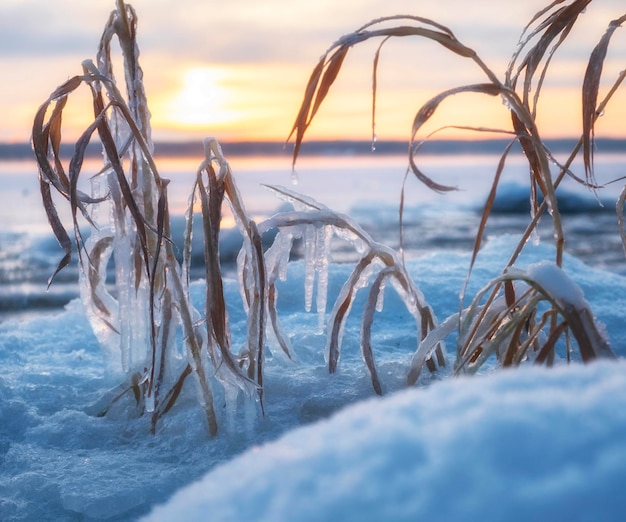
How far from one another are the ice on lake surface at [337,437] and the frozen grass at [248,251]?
80 mm

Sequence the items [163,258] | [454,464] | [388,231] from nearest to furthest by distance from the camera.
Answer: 1. [454,464]
2. [163,258]
3. [388,231]

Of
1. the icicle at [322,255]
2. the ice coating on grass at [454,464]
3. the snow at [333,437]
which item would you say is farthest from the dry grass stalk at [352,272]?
the ice coating on grass at [454,464]

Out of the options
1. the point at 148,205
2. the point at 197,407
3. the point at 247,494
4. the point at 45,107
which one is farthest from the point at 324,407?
the point at 247,494

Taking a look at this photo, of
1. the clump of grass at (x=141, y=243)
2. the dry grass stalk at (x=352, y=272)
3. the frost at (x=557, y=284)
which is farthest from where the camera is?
the dry grass stalk at (x=352, y=272)

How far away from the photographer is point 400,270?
4.94ft

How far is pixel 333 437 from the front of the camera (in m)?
0.65

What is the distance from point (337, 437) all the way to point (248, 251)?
2.57ft

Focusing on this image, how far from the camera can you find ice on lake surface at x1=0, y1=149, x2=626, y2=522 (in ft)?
1.84

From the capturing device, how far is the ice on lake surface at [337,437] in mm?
562

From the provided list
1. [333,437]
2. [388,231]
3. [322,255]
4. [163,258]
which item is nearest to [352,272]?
[322,255]

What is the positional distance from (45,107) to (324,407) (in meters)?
0.73

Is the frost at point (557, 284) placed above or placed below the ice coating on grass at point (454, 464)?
above

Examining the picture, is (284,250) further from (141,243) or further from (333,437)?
(333,437)

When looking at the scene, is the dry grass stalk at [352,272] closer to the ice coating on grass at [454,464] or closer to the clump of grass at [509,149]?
the clump of grass at [509,149]
